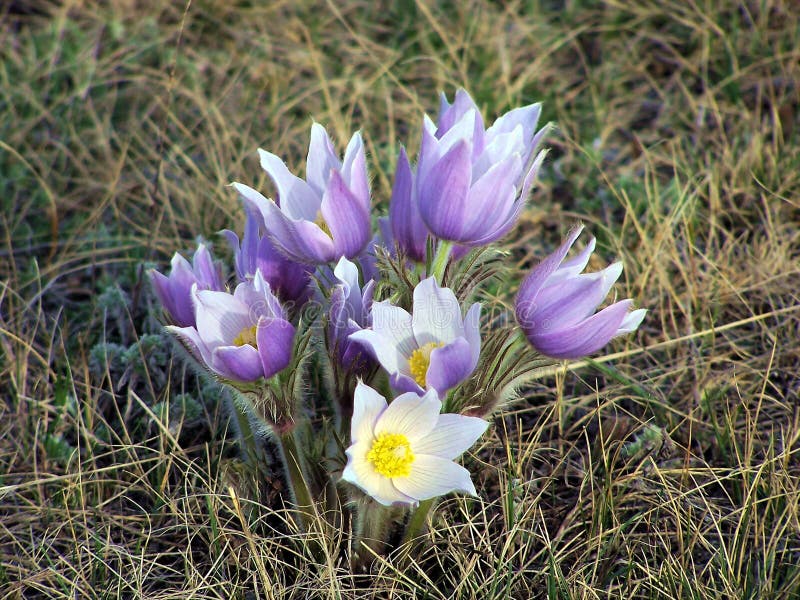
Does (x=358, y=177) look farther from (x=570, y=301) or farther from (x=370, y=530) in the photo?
(x=370, y=530)

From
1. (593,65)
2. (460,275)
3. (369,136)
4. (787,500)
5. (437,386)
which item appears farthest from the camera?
(593,65)

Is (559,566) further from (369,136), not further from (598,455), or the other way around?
(369,136)

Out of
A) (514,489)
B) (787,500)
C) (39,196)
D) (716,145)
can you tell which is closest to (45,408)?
(39,196)

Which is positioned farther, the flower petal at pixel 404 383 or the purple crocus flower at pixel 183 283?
the purple crocus flower at pixel 183 283

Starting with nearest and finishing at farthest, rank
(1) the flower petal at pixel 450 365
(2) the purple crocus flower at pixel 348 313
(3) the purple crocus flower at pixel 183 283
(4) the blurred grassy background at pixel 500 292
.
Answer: (1) the flower petal at pixel 450 365 → (2) the purple crocus flower at pixel 348 313 → (3) the purple crocus flower at pixel 183 283 → (4) the blurred grassy background at pixel 500 292

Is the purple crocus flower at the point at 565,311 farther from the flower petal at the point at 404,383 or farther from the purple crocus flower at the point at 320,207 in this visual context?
the purple crocus flower at the point at 320,207

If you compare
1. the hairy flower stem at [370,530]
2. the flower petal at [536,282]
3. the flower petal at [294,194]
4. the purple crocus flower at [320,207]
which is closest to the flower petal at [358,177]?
the purple crocus flower at [320,207]

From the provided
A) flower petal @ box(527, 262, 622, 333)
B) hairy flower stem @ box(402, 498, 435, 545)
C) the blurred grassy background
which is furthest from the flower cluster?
the blurred grassy background
